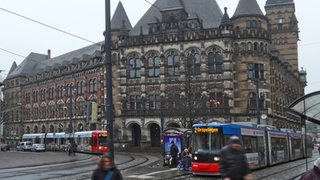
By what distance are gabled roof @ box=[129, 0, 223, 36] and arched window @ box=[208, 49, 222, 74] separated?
4940 millimetres

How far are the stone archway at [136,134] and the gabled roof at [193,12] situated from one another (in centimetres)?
1294

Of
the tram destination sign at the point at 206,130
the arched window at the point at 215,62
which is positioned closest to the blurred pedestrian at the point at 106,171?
the tram destination sign at the point at 206,130

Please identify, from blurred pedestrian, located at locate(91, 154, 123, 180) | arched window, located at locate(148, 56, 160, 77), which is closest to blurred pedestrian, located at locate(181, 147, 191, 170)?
blurred pedestrian, located at locate(91, 154, 123, 180)

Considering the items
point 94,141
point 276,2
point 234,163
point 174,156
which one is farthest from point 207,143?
point 276,2

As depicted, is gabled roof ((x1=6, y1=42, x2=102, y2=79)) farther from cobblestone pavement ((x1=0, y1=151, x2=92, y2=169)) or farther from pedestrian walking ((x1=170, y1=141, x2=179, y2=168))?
pedestrian walking ((x1=170, y1=141, x2=179, y2=168))

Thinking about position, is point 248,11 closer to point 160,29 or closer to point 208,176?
point 160,29

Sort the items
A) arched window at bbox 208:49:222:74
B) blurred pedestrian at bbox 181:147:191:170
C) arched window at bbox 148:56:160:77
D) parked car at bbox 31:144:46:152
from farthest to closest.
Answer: parked car at bbox 31:144:46:152 < arched window at bbox 148:56:160:77 < arched window at bbox 208:49:222:74 < blurred pedestrian at bbox 181:147:191:170

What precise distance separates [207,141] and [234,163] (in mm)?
11491

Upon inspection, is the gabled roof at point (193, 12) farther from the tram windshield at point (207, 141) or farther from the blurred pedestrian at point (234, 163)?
the blurred pedestrian at point (234, 163)

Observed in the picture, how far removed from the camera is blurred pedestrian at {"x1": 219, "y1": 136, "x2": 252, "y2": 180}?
898cm

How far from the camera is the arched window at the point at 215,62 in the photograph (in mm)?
53094

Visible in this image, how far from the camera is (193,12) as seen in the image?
58.8m

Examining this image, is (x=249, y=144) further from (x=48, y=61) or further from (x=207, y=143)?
(x=48, y=61)

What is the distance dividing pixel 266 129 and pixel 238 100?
2677 cm
